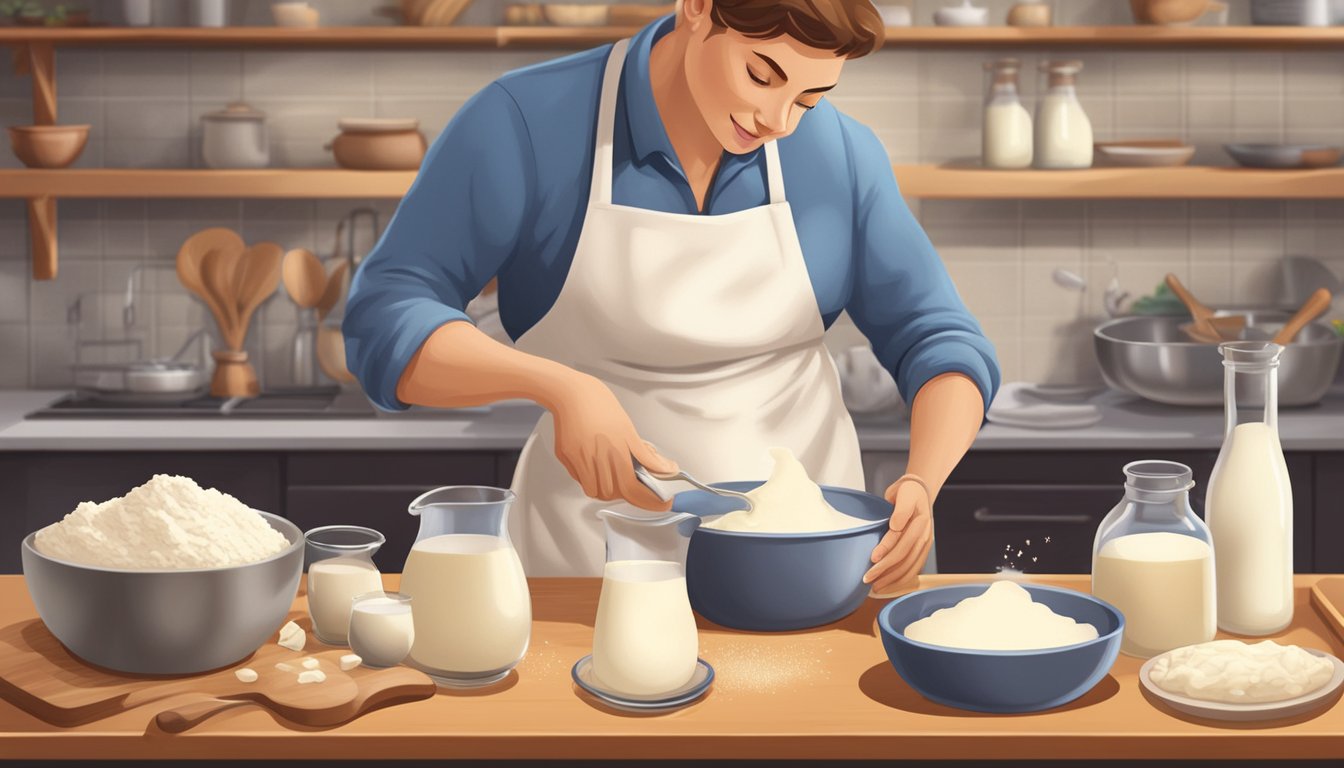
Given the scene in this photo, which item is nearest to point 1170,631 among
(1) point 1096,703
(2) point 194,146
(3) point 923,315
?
(1) point 1096,703

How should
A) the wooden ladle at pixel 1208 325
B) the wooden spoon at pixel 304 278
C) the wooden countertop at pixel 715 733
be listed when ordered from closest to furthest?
the wooden countertop at pixel 715 733
the wooden ladle at pixel 1208 325
the wooden spoon at pixel 304 278

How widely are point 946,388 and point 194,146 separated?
2.43 meters

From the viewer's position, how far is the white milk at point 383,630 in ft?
4.49

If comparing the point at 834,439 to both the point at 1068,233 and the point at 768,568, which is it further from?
the point at 1068,233

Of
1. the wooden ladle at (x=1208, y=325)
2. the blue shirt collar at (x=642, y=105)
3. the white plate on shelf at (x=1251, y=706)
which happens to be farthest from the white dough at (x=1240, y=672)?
the wooden ladle at (x=1208, y=325)

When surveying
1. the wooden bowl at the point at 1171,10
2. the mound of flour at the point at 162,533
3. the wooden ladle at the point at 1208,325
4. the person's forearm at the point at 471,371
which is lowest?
the mound of flour at the point at 162,533

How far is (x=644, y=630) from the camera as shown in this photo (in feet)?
4.29

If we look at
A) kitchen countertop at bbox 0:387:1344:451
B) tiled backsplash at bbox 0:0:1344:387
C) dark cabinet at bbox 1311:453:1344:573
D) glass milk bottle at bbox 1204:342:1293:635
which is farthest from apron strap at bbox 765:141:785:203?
tiled backsplash at bbox 0:0:1344:387

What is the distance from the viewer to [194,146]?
362 cm

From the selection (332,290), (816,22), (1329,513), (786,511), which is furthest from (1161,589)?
(332,290)

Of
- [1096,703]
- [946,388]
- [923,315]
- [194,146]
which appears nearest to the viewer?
[1096,703]

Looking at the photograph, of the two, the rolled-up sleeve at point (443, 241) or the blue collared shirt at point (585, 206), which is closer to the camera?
the rolled-up sleeve at point (443, 241)

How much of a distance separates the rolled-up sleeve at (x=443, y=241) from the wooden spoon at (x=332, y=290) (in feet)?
5.79

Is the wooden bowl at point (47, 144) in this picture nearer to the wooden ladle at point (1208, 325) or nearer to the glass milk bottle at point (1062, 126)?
the glass milk bottle at point (1062, 126)
